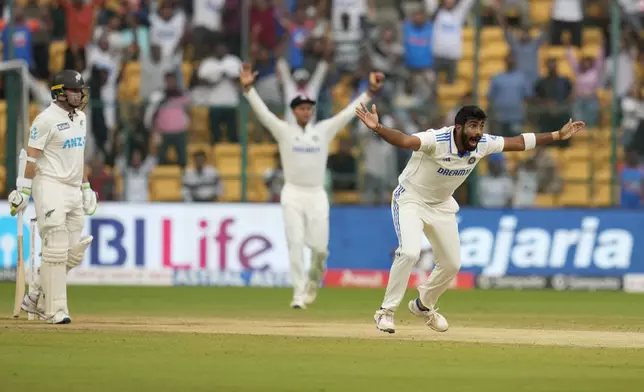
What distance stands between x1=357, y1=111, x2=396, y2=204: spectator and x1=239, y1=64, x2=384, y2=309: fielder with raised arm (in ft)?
13.1

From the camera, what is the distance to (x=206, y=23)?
21.4 meters

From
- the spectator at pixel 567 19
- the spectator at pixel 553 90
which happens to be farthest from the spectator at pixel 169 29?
the spectator at pixel 567 19

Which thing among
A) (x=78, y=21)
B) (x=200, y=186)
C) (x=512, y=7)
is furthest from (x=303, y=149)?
(x=512, y=7)

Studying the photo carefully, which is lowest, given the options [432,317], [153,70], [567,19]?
[432,317]

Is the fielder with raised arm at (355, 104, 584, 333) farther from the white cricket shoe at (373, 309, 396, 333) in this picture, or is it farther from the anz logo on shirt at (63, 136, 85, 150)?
the anz logo on shirt at (63, 136, 85, 150)

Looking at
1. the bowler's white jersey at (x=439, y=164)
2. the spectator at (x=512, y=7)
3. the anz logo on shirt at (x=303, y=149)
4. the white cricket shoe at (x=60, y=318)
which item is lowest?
the white cricket shoe at (x=60, y=318)

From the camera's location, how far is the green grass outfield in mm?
8336

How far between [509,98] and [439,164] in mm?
9107

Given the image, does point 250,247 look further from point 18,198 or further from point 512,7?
point 18,198

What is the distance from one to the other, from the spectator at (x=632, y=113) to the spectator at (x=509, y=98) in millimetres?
1413

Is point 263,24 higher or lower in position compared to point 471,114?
higher

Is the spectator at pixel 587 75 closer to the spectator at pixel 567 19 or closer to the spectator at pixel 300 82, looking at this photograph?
the spectator at pixel 567 19

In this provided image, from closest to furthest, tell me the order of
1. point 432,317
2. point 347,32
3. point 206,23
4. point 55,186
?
point 432,317
point 55,186
point 347,32
point 206,23

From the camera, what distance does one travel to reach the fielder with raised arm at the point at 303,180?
14.8m
